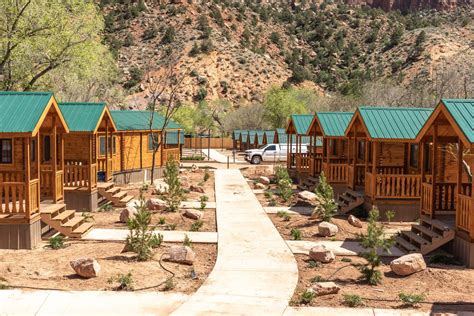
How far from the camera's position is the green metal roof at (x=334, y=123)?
24516 mm

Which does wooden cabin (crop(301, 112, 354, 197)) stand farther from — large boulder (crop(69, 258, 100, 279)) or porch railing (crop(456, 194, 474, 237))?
large boulder (crop(69, 258, 100, 279))

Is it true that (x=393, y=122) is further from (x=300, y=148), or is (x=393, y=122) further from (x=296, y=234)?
(x=300, y=148)

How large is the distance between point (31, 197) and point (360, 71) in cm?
8045

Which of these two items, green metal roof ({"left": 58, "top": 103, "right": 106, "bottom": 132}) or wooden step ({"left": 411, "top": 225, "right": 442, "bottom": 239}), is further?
green metal roof ({"left": 58, "top": 103, "right": 106, "bottom": 132})

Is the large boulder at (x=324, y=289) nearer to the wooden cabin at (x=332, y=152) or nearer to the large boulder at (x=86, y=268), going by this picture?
the large boulder at (x=86, y=268)

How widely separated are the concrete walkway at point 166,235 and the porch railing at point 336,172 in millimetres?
9261

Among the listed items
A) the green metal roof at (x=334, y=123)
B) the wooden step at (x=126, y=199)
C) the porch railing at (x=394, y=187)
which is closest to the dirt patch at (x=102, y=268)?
the porch railing at (x=394, y=187)

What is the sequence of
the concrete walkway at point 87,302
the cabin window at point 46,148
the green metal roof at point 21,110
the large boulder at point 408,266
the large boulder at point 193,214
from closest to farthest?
1. the concrete walkway at point 87,302
2. the large boulder at point 408,266
3. the green metal roof at point 21,110
4. the large boulder at point 193,214
5. the cabin window at point 46,148

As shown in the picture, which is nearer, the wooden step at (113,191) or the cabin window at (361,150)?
the wooden step at (113,191)

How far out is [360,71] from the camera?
290 ft

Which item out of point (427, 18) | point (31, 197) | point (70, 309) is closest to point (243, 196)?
point (31, 197)

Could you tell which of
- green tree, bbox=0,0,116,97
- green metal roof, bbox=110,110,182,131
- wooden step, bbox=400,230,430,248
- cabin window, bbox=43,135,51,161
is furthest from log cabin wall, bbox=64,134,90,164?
wooden step, bbox=400,230,430,248

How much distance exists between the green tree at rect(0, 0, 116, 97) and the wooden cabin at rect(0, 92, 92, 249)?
8946 millimetres

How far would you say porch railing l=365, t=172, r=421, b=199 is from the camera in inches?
731
